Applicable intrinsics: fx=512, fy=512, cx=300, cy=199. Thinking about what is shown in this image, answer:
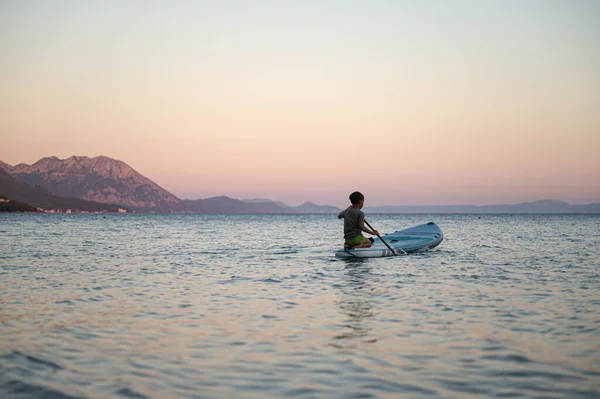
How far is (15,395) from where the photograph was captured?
5.56m

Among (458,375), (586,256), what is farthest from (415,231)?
(458,375)

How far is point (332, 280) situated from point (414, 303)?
4.11 metres

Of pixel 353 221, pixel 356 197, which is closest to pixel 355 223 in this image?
pixel 353 221

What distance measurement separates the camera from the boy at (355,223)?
1914cm

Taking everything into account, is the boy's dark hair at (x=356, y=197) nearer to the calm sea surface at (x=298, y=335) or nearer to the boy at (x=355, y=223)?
the boy at (x=355, y=223)

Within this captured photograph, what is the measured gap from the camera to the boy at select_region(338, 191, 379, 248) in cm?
1914

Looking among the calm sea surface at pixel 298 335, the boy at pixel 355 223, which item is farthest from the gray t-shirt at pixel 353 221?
the calm sea surface at pixel 298 335

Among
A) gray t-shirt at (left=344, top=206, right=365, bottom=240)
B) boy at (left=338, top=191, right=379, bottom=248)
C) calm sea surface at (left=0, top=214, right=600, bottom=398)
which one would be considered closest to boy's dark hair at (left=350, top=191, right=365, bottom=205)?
boy at (left=338, top=191, right=379, bottom=248)

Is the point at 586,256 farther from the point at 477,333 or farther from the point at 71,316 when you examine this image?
the point at 71,316

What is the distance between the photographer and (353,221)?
781 inches

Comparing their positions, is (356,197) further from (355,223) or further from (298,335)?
(298,335)

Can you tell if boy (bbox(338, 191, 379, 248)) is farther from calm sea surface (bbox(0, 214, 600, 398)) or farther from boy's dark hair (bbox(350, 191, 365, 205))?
calm sea surface (bbox(0, 214, 600, 398))

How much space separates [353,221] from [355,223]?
142 millimetres

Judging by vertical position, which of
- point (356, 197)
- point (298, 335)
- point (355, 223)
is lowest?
point (298, 335)
